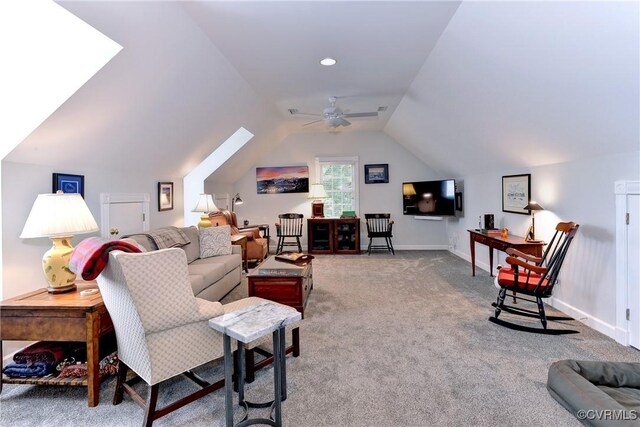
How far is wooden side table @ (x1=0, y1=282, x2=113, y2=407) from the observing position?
1.88 meters

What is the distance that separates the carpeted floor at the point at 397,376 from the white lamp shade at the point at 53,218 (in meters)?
1.05

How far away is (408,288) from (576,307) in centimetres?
175

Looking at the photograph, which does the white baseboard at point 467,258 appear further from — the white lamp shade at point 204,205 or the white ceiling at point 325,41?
the white lamp shade at point 204,205

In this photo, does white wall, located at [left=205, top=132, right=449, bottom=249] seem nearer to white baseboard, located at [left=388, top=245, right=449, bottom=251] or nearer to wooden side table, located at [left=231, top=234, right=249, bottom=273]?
white baseboard, located at [left=388, top=245, right=449, bottom=251]

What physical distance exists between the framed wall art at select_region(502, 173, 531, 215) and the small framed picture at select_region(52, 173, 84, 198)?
200 inches

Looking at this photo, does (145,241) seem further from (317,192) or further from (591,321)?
(591,321)

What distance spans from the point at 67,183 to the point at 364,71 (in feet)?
10.7

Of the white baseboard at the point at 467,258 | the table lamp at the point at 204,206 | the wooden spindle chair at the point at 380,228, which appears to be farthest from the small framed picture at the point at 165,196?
the white baseboard at the point at 467,258

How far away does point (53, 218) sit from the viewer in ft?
6.84

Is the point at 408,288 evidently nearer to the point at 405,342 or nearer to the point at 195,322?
the point at 405,342

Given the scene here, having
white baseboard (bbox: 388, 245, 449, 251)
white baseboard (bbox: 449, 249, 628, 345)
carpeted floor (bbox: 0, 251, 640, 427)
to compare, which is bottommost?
carpeted floor (bbox: 0, 251, 640, 427)

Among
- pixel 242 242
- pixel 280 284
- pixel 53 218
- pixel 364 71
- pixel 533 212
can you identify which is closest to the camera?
pixel 53 218

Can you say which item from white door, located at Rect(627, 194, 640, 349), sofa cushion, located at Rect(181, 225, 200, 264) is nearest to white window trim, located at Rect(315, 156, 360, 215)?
sofa cushion, located at Rect(181, 225, 200, 264)

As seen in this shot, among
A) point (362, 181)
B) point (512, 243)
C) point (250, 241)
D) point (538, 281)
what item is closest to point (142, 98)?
point (250, 241)
